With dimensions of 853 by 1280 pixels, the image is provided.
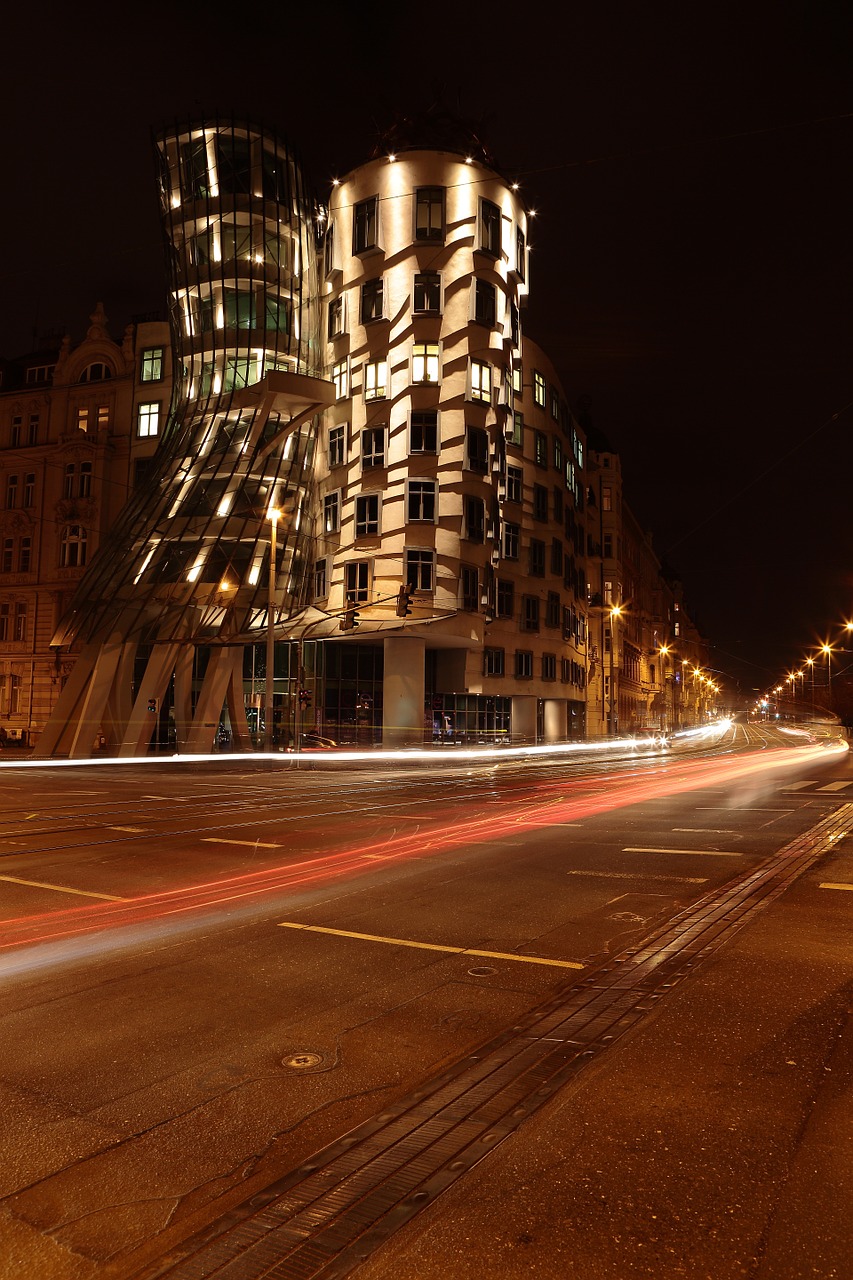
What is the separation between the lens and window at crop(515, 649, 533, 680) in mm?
52219

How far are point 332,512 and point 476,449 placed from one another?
26.8 feet

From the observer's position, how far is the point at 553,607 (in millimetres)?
56000

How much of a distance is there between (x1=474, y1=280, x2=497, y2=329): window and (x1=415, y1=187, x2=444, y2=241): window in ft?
11.2

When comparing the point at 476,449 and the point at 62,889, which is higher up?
the point at 476,449

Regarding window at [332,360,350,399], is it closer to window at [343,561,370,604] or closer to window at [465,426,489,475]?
window at [465,426,489,475]

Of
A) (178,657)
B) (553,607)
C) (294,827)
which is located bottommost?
(294,827)

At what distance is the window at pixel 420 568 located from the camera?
44125 millimetres

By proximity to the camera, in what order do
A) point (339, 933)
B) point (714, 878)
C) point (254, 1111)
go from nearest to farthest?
point (254, 1111), point (339, 933), point (714, 878)

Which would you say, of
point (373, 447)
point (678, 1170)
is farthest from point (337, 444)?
point (678, 1170)

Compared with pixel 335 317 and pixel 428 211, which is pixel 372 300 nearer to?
pixel 335 317

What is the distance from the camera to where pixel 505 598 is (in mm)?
51406

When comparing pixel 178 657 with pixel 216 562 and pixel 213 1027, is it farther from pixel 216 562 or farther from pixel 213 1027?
pixel 213 1027

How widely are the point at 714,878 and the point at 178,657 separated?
119ft

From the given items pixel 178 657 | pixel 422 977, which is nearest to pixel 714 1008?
pixel 422 977
